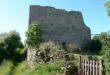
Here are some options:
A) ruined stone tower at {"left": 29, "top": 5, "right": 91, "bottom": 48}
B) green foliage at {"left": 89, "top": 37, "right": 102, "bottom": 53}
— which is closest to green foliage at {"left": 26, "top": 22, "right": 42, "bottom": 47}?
ruined stone tower at {"left": 29, "top": 5, "right": 91, "bottom": 48}

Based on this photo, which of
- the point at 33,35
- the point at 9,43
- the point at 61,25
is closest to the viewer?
the point at 33,35

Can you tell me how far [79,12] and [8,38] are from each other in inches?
464

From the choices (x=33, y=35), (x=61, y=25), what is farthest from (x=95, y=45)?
(x=33, y=35)

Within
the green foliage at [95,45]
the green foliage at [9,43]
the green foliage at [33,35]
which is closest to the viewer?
the green foliage at [9,43]

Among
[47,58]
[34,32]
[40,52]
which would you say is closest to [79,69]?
[47,58]

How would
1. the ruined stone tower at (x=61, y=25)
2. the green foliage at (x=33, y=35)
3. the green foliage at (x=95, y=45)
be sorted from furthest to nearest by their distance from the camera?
the ruined stone tower at (x=61, y=25) → the green foliage at (x=95, y=45) → the green foliage at (x=33, y=35)

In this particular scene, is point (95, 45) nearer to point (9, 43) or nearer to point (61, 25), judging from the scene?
point (61, 25)

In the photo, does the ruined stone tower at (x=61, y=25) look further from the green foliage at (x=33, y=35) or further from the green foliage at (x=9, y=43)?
the green foliage at (x=33, y=35)

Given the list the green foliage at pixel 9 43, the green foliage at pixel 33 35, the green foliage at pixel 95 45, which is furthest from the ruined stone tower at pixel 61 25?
the green foliage at pixel 33 35

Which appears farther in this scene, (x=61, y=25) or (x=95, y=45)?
(x=61, y=25)

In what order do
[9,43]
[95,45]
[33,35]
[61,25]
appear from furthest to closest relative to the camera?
[61,25] < [95,45] < [9,43] < [33,35]

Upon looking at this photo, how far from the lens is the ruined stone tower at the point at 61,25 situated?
1654 inches

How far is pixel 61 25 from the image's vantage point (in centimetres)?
4316

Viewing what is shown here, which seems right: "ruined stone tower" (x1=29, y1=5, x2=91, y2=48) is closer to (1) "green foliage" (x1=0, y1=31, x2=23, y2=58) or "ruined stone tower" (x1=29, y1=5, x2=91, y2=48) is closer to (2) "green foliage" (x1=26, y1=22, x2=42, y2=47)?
(1) "green foliage" (x1=0, y1=31, x2=23, y2=58)
